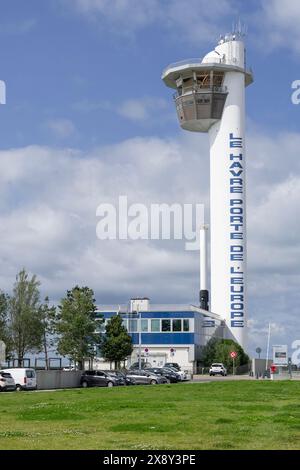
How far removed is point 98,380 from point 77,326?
15.6m

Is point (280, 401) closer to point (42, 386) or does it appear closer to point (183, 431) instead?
point (183, 431)

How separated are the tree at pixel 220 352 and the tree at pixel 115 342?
70.2 ft

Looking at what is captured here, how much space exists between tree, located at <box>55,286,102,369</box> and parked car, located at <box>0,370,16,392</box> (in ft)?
78.0

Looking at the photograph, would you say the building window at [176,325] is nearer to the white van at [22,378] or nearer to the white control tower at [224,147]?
the white control tower at [224,147]

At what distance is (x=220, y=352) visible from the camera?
104188 millimetres

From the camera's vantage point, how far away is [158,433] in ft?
67.7

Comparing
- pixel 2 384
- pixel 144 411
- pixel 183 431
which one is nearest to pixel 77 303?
pixel 2 384

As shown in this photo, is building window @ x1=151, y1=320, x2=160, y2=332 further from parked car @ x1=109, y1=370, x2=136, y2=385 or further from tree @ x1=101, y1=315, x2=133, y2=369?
parked car @ x1=109, y1=370, x2=136, y2=385

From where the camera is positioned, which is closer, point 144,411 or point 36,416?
point 36,416

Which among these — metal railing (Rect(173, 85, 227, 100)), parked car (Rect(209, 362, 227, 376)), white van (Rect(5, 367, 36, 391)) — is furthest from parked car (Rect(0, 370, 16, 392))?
metal railing (Rect(173, 85, 227, 100))

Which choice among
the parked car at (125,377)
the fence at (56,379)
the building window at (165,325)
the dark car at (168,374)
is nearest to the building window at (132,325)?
the building window at (165,325)

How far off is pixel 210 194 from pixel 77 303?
45540 millimetres

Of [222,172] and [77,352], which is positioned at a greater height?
[222,172]

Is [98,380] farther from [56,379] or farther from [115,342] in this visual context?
[115,342]
